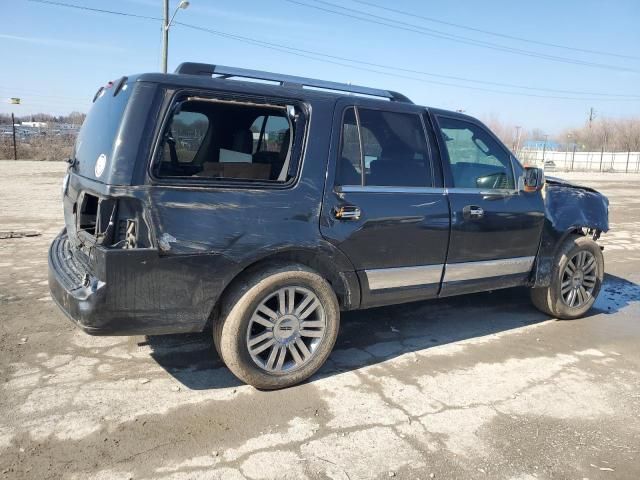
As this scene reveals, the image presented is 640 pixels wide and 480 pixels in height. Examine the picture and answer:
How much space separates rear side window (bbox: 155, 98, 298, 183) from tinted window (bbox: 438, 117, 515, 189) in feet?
4.64

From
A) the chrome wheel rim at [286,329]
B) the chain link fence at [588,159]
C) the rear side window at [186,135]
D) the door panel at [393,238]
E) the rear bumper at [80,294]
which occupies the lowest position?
the chrome wheel rim at [286,329]

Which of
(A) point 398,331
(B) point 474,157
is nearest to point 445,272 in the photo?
(A) point 398,331

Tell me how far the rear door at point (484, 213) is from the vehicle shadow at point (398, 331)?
1.90ft

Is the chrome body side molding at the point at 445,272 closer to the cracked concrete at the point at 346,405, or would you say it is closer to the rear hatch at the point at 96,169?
the cracked concrete at the point at 346,405

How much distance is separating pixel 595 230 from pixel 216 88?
13.6 feet

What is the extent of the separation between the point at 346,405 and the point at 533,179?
8.90ft

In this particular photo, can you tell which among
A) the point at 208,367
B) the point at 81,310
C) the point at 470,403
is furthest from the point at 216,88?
the point at 470,403

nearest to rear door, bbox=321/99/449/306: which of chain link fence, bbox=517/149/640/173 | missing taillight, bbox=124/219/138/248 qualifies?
missing taillight, bbox=124/219/138/248

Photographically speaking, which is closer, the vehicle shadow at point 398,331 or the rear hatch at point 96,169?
the rear hatch at point 96,169

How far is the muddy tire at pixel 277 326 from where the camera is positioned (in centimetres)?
330

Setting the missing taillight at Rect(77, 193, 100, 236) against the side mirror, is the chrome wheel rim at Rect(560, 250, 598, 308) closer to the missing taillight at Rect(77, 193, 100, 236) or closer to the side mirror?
the side mirror

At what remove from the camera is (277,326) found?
137 inches

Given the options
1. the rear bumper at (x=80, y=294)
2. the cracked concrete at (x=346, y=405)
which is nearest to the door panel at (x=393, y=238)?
the cracked concrete at (x=346, y=405)

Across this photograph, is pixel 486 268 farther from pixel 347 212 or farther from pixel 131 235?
pixel 131 235
